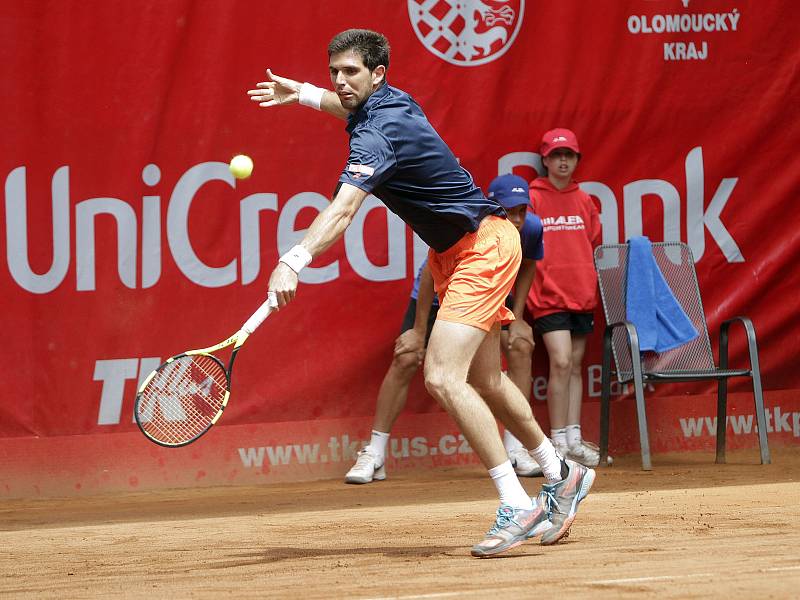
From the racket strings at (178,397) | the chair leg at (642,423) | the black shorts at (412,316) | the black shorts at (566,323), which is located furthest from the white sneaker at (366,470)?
the racket strings at (178,397)

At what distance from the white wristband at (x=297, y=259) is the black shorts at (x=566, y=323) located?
11.8ft

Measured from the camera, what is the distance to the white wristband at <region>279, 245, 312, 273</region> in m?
4.07

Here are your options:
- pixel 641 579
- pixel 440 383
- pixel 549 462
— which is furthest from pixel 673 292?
pixel 641 579

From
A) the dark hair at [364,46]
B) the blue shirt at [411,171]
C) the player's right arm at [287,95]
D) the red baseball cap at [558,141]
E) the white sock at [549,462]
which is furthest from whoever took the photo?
the red baseball cap at [558,141]

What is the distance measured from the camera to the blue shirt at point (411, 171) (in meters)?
4.33

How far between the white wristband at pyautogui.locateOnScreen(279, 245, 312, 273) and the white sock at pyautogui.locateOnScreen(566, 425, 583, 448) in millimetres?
3687

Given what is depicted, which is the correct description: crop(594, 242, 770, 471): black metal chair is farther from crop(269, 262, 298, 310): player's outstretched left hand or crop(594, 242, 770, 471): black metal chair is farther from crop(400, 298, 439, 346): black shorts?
crop(269, 262, 298, 310): player's outstretched left hand

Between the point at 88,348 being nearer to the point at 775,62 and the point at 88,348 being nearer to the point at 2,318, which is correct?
the point at 2,318

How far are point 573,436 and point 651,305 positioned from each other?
89cm

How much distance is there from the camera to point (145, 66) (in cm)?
702

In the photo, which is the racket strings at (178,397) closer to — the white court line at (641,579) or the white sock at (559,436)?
the white court line at (641,579)

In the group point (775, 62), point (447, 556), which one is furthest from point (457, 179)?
point (775, 62)

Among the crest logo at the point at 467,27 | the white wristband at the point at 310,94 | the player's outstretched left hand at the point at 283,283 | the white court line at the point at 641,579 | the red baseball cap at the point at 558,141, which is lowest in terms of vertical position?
the white court line at the point at 641,579

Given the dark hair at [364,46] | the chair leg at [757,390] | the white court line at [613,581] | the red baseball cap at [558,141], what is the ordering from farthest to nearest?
the red baseball cap at [558,141] → the chair leg at [757,390] → the dark hair at [364,46] → the white court line at [613,581]
